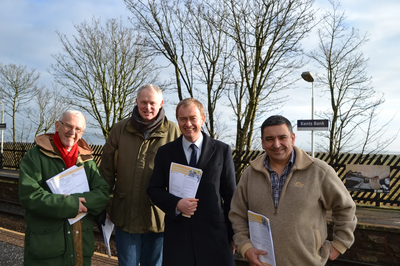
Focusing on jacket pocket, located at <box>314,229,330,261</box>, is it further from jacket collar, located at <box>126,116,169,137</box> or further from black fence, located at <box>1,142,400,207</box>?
black fence, located at <box>1,142,400,207</box>

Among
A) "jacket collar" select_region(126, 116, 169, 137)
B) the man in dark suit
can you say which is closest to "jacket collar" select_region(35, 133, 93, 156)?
Answer: "jacket collar" select_region(126, 116, 169, 137)

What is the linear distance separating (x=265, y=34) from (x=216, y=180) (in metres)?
10.6

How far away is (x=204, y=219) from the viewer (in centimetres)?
262

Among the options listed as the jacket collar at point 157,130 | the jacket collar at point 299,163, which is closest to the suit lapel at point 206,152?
the jacket collar at point 299,163

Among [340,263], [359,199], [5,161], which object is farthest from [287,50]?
[5,161]

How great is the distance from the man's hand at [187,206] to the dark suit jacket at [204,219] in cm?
6

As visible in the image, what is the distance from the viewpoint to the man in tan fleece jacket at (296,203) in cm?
220

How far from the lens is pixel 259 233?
2291mm

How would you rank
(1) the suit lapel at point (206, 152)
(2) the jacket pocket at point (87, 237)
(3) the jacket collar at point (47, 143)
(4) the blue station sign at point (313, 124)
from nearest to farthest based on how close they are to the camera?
(1) the suit lapel at point (206, 152)
(3) the jacket collar at point (47, 143)
(2) the jacket pocket at point (87, 237)
(4) the blue station sign at point (313, 124)

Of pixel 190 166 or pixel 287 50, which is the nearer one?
pixel 190 166

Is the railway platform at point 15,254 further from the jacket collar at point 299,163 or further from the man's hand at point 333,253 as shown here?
the man's hand at point 333,253

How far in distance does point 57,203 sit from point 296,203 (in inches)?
75.2

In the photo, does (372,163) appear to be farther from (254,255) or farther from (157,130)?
(254,255)

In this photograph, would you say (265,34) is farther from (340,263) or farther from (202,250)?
(202,250)
